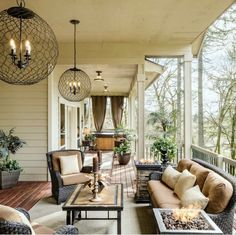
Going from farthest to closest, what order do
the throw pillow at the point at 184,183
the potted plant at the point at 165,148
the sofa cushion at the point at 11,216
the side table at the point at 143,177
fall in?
the potted plant at the point at 165,148, the side table at the point at 143,177, the throw pillow at the point at 184,183, the sofa cushion at the point at 11,216

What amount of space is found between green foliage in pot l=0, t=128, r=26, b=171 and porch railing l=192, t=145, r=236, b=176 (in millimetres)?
3969

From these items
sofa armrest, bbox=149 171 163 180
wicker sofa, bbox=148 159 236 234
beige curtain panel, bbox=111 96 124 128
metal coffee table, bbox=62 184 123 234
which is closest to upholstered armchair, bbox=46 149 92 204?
metal coffee table, bbox=62 184 123 234

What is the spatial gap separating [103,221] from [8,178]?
9.94 feet

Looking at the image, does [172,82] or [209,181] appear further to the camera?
[172,82]

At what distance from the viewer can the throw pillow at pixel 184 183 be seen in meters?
3.72

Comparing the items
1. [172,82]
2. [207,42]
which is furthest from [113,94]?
[207,42]

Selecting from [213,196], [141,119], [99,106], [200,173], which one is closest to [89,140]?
[99,106]

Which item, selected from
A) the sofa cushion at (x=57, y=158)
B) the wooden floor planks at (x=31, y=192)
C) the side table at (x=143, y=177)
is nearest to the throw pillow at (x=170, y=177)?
the side table at (x=143, y=177)

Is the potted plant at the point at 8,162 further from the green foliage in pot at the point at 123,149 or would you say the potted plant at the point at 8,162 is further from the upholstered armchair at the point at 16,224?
the upholstered armchair at the point at 16,224

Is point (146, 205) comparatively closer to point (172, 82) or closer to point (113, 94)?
point (172, 82)

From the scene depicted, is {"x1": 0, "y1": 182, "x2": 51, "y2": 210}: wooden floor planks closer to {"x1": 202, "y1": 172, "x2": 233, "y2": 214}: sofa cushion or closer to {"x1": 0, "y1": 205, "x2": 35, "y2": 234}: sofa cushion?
{"x1": 0, "y1": 205, "x2": 35, "y2": 234}: sofa cushion

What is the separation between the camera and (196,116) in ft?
25.9

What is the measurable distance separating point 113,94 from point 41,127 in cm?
850

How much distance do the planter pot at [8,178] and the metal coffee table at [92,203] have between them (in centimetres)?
260
